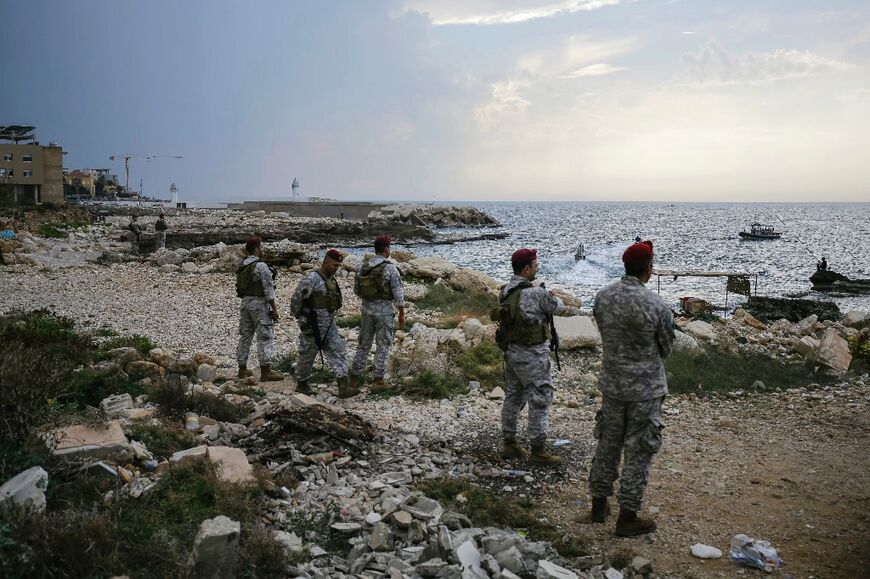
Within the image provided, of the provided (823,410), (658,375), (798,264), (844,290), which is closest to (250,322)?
(658,375)

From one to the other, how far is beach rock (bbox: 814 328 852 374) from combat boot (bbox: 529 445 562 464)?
7.02 meters

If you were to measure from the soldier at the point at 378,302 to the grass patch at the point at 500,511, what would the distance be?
3037 millimetres

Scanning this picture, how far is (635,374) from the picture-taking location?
4.46 metres

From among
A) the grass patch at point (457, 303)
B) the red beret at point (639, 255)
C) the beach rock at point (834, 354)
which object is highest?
the red beret at point (639, 255)

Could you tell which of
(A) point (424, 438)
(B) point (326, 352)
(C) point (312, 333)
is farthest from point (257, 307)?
(A) point (424, 438)

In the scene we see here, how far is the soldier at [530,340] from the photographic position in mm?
5699

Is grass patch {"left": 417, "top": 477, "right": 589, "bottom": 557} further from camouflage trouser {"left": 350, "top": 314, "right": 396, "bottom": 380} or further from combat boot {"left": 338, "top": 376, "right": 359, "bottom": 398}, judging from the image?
camouflage trouser {"left": 350, "top": 314, "right": 396, "bottom": 380}

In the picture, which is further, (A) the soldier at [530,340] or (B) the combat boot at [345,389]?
(B) the combat boot at [345,389]

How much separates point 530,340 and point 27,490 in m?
3.79

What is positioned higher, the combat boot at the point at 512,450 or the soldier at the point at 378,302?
the soldier at the point at 378,302

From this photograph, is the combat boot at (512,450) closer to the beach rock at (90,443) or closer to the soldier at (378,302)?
the soldier at (378,302)

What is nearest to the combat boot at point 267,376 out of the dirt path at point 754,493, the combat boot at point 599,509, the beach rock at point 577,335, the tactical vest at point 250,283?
the tactical vest at point 250,283

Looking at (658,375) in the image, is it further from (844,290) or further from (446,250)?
(446,250)

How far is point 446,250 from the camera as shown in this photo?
152 feet
